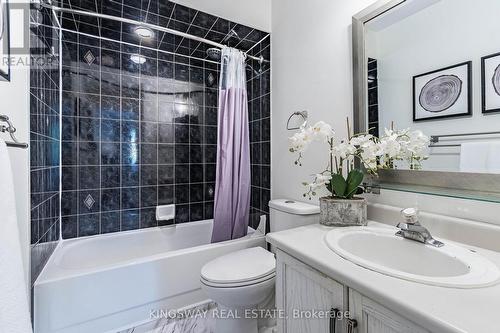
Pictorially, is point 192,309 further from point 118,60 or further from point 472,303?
point 118,60

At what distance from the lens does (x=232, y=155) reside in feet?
6.07

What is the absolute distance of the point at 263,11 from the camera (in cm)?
189

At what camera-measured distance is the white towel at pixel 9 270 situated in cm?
58

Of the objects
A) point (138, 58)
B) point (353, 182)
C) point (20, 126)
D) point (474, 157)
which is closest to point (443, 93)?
point (474, 157)

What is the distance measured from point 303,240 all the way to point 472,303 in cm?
47

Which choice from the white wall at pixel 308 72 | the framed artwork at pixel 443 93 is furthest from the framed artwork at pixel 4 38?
the framed artwork at pixel 443 93

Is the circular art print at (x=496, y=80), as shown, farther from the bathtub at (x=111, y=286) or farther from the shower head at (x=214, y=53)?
the shower head at (x=214, y=53)

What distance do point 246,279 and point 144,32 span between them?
82.5 inches

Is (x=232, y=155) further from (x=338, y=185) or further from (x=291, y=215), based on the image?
(x=338, y=185)

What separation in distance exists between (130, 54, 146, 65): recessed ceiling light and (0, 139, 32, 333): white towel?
1775mm

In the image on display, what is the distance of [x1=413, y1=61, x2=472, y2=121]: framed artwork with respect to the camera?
2.83 feet

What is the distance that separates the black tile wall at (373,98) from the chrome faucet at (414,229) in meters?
0.49

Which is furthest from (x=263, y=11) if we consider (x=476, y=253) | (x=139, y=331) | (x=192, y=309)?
(x=139, y=331)

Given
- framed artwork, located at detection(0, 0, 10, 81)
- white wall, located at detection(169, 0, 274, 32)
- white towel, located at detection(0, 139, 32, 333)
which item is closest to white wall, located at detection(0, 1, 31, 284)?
framed artwork, located at detection(0, 0, 10, 81)
